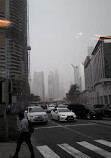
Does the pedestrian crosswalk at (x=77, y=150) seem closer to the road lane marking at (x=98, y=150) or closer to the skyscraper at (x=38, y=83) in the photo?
the road lane marking at (x=98, y=150)

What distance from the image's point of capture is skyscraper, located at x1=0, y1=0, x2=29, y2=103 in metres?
63.9

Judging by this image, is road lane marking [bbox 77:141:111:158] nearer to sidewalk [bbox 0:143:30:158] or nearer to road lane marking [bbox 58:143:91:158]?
→ road lane marking [bbox 58:143:91:158]

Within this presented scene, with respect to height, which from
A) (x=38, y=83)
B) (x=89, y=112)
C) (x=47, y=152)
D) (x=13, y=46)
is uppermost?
(x=13, y=46)

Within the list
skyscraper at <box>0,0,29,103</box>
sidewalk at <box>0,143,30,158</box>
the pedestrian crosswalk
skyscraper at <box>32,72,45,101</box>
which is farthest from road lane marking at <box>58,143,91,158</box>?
skyscraper at <box>32,72,45,101</box>

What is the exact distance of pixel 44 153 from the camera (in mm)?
7363

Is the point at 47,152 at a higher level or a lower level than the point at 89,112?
lower

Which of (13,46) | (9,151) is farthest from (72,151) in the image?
(13,46)

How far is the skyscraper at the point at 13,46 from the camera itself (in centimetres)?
6387

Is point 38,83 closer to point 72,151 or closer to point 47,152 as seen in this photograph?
point 47,152

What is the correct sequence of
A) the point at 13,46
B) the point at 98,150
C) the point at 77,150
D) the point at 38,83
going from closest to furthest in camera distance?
the point at 98,150 < the point at 77,150 < the point at 13,46 < the point at 38,83

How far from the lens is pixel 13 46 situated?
73000 mm

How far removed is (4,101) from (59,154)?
12.6 feet

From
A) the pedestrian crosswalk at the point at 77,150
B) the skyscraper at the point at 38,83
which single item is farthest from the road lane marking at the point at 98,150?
the skyscraper at the point at 38,83

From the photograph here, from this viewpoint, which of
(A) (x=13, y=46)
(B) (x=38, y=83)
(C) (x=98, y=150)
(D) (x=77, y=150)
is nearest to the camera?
(C) (x=98, y=150)
